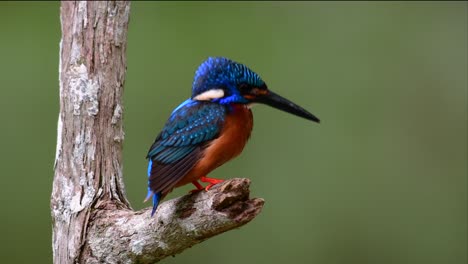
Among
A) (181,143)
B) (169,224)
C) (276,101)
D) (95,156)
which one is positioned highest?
(276,101)

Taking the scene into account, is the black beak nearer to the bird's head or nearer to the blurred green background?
the bird's head

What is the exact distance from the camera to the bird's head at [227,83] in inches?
156

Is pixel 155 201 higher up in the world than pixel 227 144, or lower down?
lower down

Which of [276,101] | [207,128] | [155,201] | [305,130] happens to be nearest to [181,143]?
[207,128]

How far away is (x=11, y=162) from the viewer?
21.2 ft

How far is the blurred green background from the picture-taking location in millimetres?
6324

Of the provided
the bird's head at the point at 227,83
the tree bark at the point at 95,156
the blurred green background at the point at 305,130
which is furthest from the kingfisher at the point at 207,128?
the blurred green background at the point at 305,130

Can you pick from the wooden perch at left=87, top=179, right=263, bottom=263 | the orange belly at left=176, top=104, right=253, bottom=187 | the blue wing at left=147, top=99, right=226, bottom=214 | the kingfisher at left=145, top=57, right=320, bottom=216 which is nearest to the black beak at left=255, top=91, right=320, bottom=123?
the kingfisher at left=145, top=57, right=320, bottom=216

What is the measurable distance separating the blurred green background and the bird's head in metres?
2.17

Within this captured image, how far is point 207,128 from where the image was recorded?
383cm

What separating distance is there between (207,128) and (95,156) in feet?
1.88

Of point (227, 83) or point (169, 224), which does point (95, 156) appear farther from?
point (227, 83)

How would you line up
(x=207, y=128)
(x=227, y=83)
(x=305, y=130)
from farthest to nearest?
(x=305, y=130), (x=227, y=83), (x=207, y=128)

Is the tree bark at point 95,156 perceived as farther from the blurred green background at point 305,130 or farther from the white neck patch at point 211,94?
the blurred green background at point 305,130
